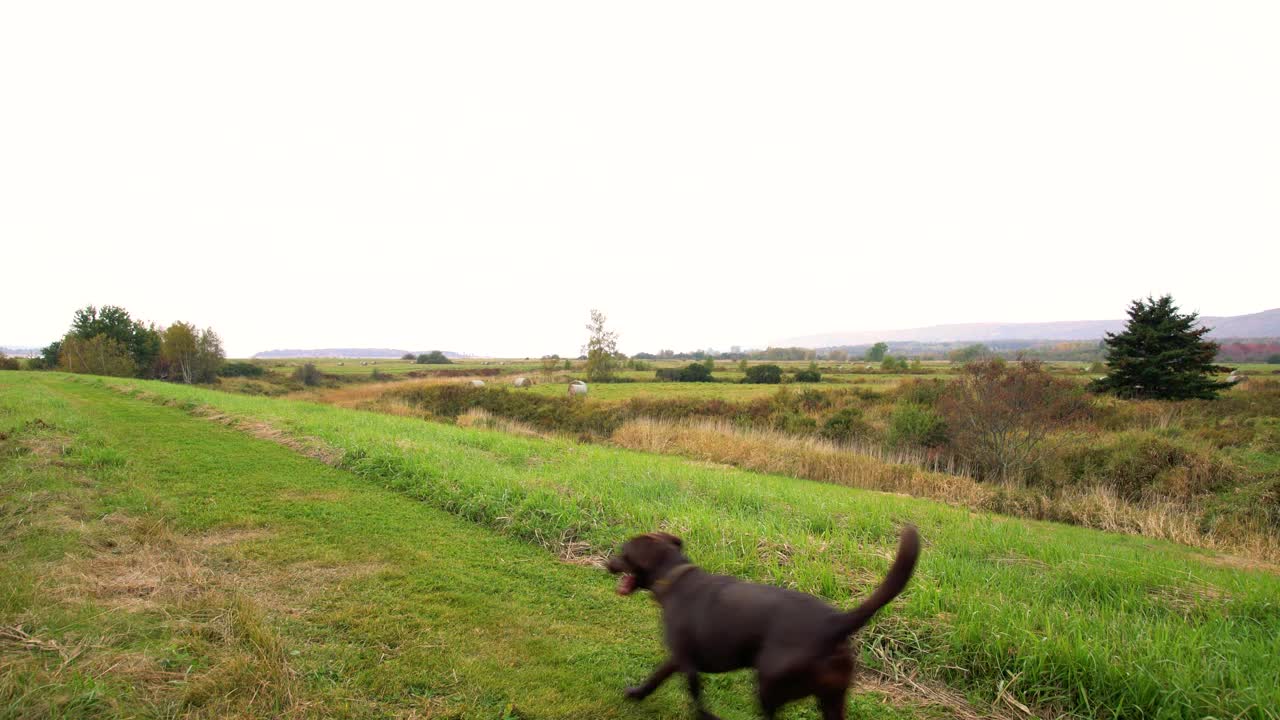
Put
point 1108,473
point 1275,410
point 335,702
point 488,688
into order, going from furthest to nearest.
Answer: point 1275,410 < point 1108,473 < point 488,688 < point 335,702

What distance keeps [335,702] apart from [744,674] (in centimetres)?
245

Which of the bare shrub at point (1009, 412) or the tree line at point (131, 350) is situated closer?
the bare shrub at point (1009, 412)

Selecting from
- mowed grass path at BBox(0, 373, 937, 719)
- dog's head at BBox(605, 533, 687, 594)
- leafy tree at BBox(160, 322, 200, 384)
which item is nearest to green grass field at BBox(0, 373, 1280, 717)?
mowed grass path at BBox(0, 373, 937, 719)

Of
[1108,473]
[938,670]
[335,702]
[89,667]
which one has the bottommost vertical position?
[1108,473]

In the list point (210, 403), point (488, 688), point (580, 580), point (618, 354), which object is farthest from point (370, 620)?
point (618, 354)

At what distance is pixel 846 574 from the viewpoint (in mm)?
4785

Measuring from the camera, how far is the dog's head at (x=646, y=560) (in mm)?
2854

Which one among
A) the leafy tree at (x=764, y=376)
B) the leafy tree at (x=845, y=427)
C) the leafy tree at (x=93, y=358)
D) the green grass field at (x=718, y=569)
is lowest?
the leafy tree at (x=845, y=427)

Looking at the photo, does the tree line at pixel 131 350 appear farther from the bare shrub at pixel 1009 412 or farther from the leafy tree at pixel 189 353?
the bare shrub at pixel 1009 412

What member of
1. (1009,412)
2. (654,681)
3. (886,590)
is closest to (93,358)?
(654,681)

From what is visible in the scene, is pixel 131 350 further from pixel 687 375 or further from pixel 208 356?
pixel 687 375

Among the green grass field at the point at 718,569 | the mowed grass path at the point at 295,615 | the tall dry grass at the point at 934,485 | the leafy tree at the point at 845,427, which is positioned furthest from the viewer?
the leafy tree at the point at 845,427

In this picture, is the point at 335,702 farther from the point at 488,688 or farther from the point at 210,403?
the point at 210,403

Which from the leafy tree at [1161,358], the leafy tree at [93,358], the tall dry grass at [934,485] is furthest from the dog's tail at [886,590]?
the leafy tree at [93,358]
